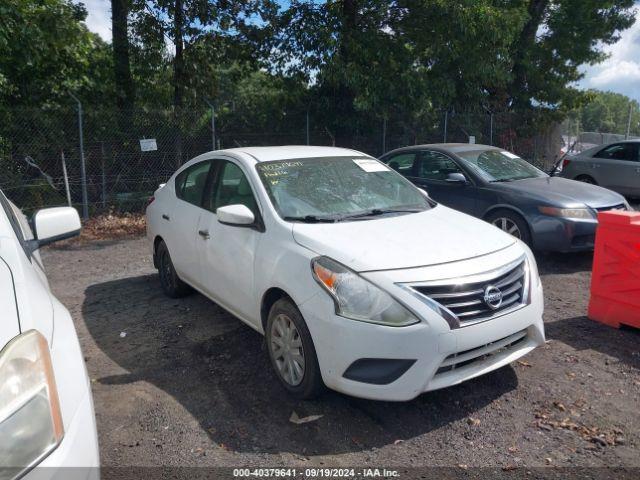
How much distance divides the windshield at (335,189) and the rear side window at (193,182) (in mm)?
853

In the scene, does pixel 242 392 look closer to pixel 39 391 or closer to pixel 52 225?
pixel 52 225

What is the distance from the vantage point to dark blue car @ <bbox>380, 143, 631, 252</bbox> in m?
6.41

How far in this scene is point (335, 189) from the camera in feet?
14.2

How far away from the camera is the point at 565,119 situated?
55.3 ft

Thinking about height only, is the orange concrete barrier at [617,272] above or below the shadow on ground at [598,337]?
above

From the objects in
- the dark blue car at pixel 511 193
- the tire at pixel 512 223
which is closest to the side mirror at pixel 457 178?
the dark blue car at pixel 511 193

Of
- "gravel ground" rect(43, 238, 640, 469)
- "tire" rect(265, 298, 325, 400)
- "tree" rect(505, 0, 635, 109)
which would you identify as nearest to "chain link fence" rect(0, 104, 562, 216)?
"tree" rect(505, 0, 635, 109)

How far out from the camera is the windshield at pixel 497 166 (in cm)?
740

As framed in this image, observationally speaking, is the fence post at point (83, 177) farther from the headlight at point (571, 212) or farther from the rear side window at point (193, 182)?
the headlight at point (571, 212)

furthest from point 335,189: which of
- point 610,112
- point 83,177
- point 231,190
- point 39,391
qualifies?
point 610,112

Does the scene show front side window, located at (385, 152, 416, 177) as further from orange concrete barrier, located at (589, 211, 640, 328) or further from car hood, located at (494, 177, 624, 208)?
orange concrete barrier, located at (589, 211, 640, 328)

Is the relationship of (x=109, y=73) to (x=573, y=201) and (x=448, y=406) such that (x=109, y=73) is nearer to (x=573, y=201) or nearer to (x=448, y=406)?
(x=573, y=201)

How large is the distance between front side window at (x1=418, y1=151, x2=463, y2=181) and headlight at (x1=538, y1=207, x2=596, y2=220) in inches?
57.3

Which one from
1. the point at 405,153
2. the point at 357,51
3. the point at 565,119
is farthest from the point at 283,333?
the point at 565,119
